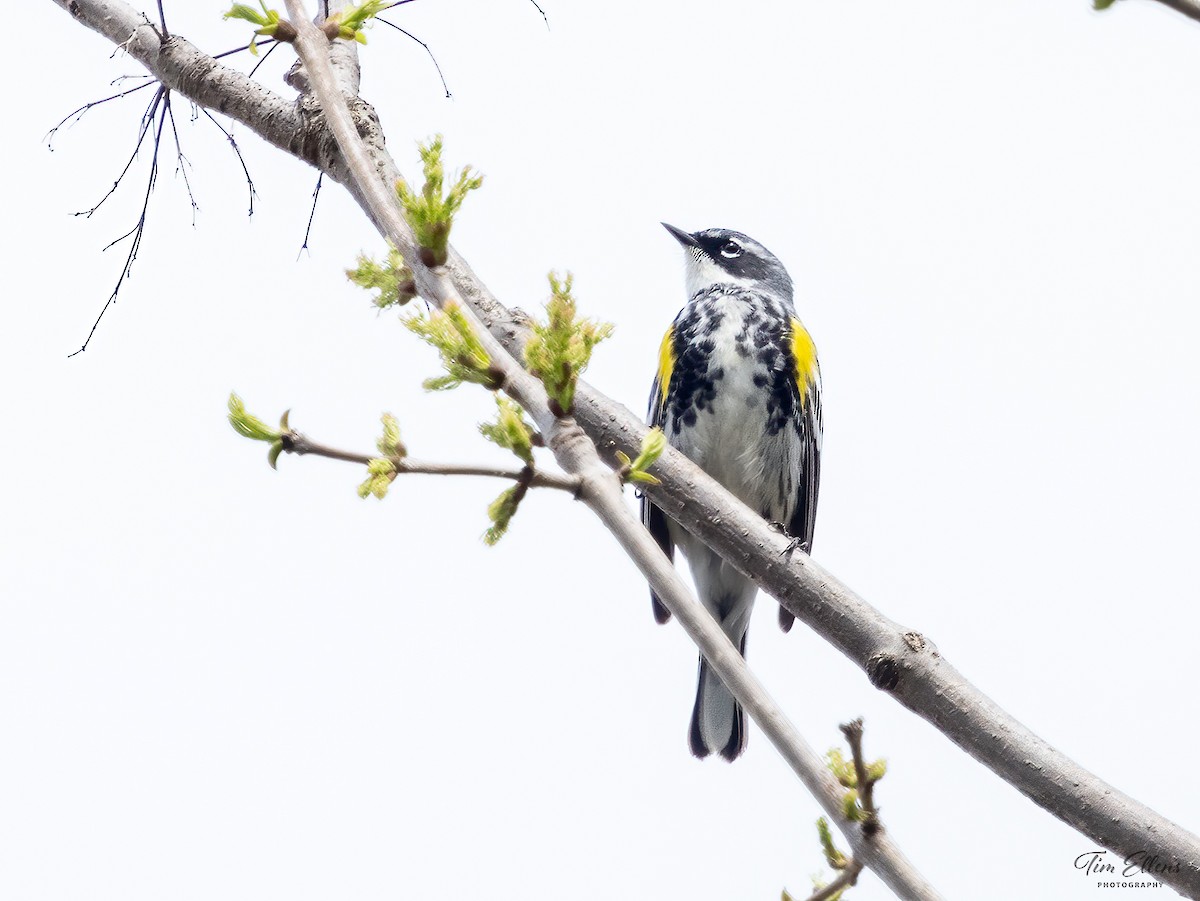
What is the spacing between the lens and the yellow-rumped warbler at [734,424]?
5.56m

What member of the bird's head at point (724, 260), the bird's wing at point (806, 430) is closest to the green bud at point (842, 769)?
the bird's wing at point (806, 430)

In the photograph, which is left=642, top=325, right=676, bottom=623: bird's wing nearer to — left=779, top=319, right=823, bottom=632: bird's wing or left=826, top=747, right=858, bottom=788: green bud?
left=779, top=319, right=823, bottom=632: bird's wing

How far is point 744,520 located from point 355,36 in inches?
57.5

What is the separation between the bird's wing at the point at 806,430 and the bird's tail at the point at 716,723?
49cm

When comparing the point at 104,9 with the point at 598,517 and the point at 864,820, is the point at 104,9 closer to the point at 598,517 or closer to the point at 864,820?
the point at 598,517

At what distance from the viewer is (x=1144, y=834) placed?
2.33 metres

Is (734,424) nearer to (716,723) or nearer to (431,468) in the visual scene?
(716,723)

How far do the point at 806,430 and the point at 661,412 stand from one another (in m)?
0.68

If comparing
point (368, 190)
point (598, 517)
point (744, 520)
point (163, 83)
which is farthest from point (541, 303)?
point (163, 83)

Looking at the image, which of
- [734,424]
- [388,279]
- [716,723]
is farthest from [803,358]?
[388,279]

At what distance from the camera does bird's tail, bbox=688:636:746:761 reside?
5484 millimetres

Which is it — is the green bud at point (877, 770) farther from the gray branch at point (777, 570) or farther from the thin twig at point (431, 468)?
the thin twig at point (431, 468)

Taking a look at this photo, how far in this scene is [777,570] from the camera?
10.3ft

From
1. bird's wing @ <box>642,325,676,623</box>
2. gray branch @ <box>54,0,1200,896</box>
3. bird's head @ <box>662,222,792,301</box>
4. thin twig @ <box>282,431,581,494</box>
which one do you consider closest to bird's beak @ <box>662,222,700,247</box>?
bird's head @ <box>662,222,792,301</box>
